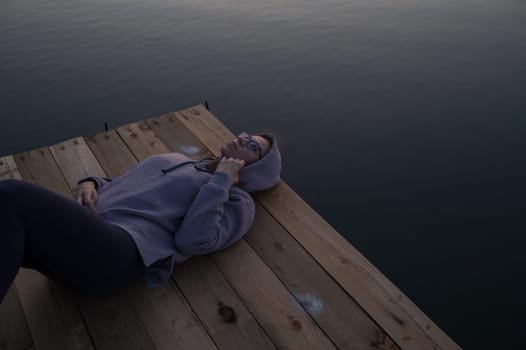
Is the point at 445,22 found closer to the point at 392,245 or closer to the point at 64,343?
the point at 392,245

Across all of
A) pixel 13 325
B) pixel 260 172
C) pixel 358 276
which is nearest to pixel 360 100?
pixel 260 172

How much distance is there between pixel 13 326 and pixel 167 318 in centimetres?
63

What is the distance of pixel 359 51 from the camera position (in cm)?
536

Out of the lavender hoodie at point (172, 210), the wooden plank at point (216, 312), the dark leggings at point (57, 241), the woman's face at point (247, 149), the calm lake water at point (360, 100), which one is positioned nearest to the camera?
the dark leggings at point (57, 241)

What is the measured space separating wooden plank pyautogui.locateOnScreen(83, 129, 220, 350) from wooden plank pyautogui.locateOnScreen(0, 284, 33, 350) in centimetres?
42

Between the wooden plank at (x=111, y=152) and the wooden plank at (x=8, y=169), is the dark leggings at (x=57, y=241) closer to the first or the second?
the wooden plank at (x=111, y=152)

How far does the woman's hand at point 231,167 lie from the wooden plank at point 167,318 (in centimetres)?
56

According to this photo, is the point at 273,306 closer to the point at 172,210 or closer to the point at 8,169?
the point at 172,210

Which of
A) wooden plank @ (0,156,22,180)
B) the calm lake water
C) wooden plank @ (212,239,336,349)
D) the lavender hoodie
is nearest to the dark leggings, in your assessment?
the lavender hoodie

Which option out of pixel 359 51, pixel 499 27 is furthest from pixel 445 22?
pixel 359 51

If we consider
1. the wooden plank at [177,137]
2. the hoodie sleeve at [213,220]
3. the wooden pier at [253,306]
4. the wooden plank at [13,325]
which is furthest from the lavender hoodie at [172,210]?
the wooden plank at [177,137]

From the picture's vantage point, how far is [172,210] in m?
2.13

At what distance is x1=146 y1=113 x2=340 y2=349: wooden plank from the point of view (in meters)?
1.88

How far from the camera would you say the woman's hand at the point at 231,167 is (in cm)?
227
